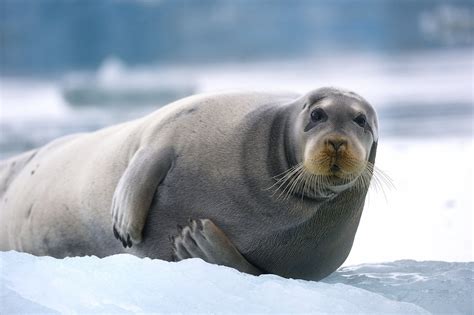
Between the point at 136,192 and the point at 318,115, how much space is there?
0.88 meters

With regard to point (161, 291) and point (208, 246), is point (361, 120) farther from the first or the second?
point (161, 291)

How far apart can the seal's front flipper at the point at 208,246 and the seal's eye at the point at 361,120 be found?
0.76m

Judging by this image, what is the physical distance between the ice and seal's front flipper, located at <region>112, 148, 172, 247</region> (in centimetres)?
51

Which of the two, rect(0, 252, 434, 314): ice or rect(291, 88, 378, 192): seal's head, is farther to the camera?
rect(291, 88, 378, 192): seal's head

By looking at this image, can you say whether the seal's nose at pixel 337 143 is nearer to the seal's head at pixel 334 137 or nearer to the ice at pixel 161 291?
the seal's head at pixel 334 137

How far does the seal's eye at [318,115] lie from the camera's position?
3.75 m

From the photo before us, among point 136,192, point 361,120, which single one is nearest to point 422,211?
point 361,120

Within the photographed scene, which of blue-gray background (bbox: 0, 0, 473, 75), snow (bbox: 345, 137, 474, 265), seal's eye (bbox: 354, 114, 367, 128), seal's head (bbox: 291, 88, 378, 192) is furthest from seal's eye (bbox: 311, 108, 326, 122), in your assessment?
blue-gray background (bbox: 0, 0, 473, 75)

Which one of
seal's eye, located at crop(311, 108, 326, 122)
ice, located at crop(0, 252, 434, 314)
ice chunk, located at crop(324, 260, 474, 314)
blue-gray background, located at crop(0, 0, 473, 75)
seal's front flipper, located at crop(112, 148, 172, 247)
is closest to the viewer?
ice, located at crop(0, 252, 434, 314)

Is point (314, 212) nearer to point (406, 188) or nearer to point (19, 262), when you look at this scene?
point (19, 262)

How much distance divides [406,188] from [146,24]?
44163mm

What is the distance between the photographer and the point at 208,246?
399 cm

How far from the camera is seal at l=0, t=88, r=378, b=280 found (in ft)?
12.8

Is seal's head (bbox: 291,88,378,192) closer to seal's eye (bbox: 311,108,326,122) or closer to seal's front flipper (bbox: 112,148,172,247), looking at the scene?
seal's eye (bbox: 311,108,326,122)
